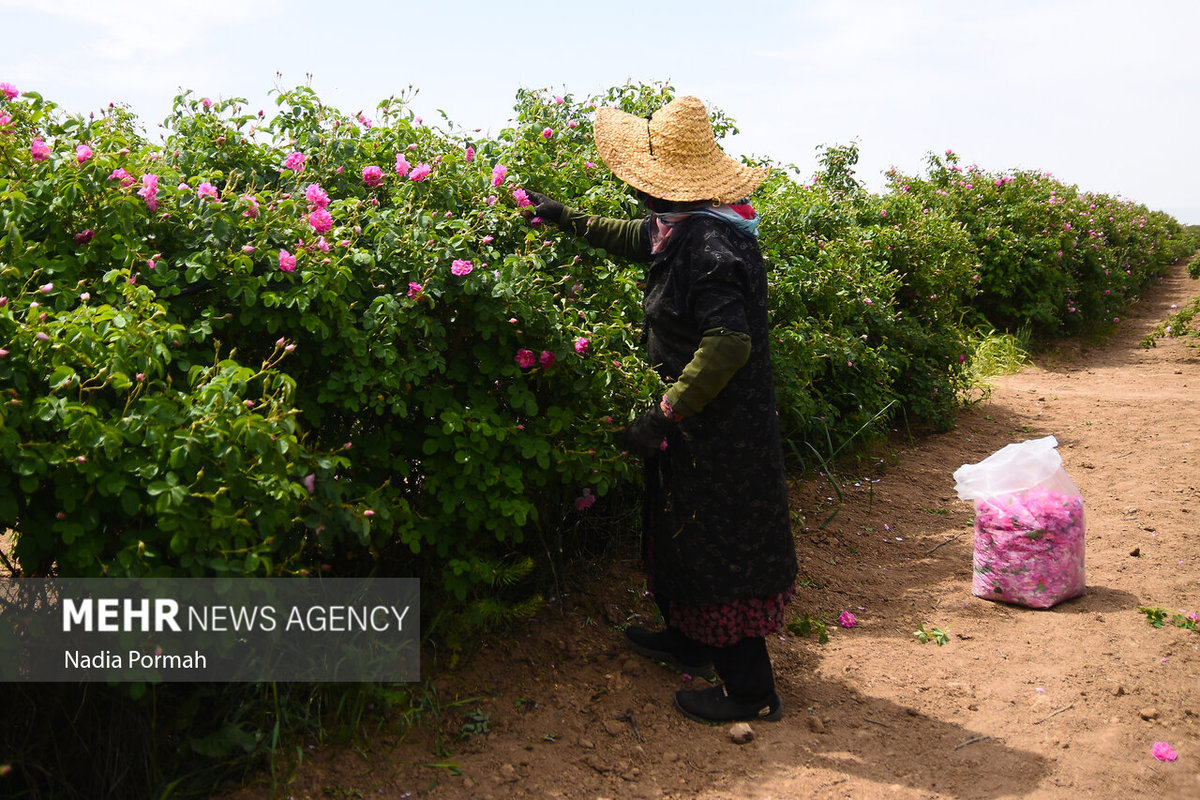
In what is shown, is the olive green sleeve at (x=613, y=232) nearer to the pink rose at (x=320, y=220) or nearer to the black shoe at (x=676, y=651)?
the pink rose at (x=320, y=220)

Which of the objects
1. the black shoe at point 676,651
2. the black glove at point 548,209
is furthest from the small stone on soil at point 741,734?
the black glove at point 548,209

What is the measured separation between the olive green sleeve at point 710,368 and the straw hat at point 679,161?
48cm

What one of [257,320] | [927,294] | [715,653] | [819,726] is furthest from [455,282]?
[927,294]

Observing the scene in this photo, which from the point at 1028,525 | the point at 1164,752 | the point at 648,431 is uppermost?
the point at 648,431

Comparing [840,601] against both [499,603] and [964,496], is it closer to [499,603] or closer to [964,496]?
[964,496]

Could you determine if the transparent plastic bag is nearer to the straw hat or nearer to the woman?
the woman

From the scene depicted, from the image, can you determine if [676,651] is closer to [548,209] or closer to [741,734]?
[741,734]

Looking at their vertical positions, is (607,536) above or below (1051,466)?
below

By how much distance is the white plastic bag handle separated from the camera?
3766 mm

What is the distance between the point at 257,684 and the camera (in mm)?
2469

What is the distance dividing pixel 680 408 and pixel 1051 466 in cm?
188

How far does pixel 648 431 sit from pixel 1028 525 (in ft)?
6.01

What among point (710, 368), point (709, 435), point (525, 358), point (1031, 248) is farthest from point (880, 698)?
point (1031, 248)

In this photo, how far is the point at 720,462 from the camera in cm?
292
